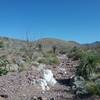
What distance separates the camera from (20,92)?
12.8 meters

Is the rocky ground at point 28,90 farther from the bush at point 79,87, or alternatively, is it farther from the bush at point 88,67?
the bush at point 88,67

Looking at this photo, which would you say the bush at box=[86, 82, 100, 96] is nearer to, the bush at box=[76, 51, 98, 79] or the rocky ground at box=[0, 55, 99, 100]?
the rocky ground at box=[0, 55, 99, 100]

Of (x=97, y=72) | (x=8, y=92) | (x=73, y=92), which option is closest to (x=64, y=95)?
(x=73, y=92)

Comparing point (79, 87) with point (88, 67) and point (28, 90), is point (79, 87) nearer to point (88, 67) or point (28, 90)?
point (28, 90)

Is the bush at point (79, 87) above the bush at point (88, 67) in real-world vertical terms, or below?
below

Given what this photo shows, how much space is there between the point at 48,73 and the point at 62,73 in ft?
9.69

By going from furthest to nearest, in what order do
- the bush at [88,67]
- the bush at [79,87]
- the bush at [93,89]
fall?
the bush at [88,67]
the bush at [79,87]
the bush at [93,89]

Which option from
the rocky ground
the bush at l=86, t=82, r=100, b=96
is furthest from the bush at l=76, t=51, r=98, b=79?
the bush at l=86, t=82, r=100, b=96

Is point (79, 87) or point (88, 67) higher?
point (88, 67)

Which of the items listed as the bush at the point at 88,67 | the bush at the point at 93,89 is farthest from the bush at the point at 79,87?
the bush at the point at 88,67

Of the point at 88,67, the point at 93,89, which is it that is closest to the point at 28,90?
the point at 93,89

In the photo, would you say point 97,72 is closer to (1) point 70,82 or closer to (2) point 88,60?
(2) point 88,60

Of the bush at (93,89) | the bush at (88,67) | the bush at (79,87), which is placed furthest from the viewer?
the bush at (88,67)

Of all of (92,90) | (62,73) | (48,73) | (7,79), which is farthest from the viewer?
(62,73)
